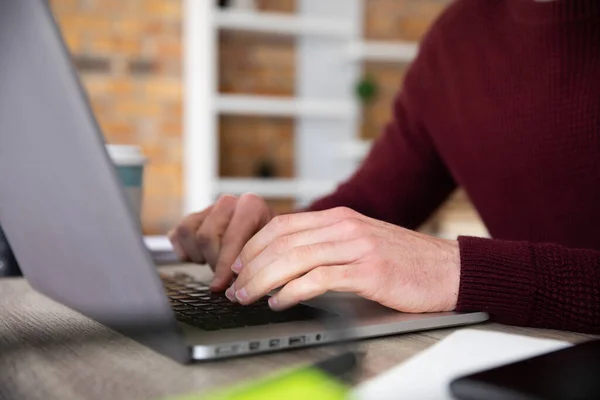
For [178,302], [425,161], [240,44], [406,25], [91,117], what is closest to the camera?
[91,117]

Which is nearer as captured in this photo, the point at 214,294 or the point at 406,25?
the point at 214,294

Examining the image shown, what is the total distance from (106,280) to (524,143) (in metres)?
0.81

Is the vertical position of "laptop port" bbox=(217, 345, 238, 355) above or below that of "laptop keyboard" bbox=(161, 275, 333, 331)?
above

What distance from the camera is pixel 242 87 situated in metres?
3.78

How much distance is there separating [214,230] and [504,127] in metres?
0.56

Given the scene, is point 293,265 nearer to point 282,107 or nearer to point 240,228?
point 240,228

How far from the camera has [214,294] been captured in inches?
25.8

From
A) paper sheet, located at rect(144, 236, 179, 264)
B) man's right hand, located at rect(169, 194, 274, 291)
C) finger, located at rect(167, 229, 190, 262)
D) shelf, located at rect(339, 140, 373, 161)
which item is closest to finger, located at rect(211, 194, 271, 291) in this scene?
man's right hand, located at rect(169, 194, 274, 291)

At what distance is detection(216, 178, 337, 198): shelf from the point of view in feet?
11.5

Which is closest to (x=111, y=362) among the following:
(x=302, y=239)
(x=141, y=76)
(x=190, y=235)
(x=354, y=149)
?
(x=302, y=239)

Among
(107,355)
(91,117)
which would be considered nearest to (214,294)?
(107,355)

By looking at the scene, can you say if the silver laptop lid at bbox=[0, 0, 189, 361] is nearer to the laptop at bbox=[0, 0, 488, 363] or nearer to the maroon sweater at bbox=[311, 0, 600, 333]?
the laptop at bbox=[0, 0, 488, 363]

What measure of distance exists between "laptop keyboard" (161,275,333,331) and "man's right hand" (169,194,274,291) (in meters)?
0.11

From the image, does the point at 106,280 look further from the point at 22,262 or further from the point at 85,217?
the point at 22,262
